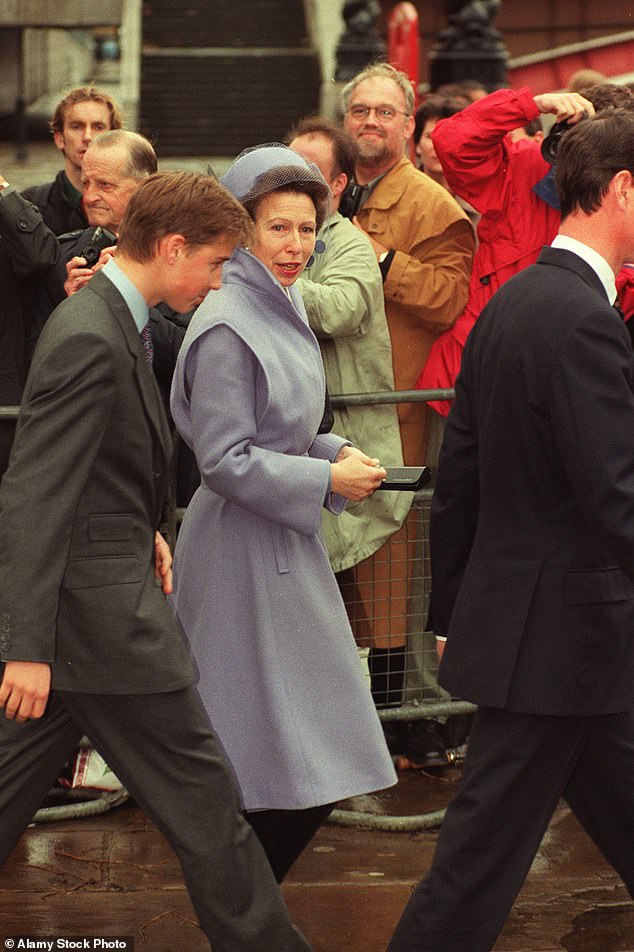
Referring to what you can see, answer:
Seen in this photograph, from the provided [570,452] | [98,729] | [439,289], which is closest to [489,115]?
[439,289]

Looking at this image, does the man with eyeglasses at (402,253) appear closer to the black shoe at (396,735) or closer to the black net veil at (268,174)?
the black shoe at (396,735)

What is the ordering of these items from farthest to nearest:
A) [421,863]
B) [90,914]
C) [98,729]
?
[421,863] < [90,914] < [98,729]

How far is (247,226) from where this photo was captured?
371 centimetres

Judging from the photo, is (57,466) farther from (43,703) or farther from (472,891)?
(472,891)

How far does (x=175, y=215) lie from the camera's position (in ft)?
11.6

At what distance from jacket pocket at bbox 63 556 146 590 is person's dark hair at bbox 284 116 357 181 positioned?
2.65 m

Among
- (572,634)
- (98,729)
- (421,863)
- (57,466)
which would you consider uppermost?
(57,466)

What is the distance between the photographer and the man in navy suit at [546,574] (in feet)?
10.9

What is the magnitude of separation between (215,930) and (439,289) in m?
2.84

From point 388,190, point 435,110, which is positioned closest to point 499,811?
point 388,190

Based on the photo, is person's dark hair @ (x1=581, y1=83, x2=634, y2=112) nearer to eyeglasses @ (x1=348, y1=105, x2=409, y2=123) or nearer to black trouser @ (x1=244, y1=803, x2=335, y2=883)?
eyeglasses @ (x1=348, y1=105, x2=409, y2=123)

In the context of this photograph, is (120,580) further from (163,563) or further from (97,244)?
(97,244)

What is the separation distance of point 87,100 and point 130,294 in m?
2.93

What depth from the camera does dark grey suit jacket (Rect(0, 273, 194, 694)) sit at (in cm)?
334
